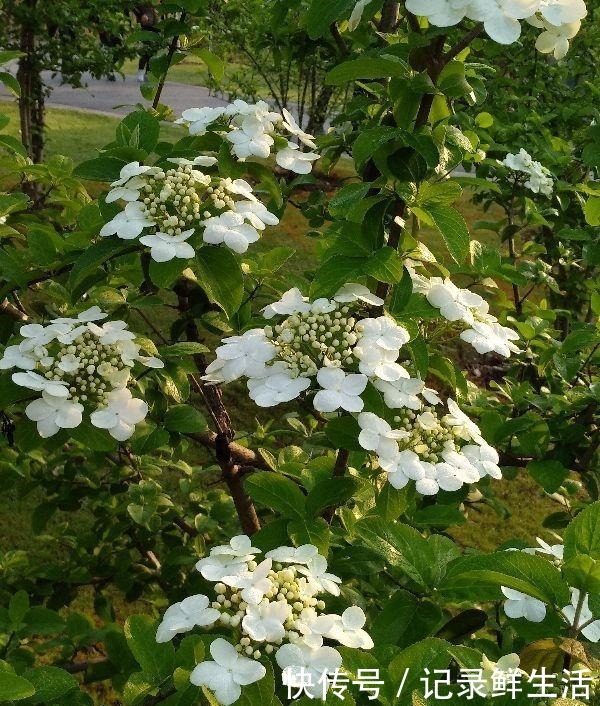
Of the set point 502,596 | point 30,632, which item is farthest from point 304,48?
point 502,596

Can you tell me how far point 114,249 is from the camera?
139 centimetres

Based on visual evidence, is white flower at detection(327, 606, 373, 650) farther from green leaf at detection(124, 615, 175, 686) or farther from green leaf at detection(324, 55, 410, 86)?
green leaf at detection(324, 55, 410, 86)

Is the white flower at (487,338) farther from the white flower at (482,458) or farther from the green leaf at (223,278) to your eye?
the green leaf at (223,278)

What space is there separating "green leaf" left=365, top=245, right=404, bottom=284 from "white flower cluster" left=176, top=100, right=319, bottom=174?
1.28 ft

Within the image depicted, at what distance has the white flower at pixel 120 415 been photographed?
4.27ft

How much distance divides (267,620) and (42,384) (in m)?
0.57

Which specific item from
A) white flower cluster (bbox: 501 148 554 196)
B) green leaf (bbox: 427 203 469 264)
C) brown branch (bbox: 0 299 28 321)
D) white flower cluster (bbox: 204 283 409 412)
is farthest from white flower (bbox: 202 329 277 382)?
white flower cluster (bbox: 501 148 554 196)

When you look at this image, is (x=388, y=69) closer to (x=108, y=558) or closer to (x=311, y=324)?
(x=311, y=324)

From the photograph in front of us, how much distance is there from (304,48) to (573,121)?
158cm

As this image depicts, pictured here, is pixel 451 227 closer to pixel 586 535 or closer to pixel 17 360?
pixel 586 535

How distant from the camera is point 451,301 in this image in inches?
51.7

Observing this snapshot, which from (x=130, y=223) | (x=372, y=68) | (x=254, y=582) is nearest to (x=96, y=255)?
(x=130, y=223)

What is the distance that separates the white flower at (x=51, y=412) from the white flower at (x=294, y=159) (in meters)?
0.66

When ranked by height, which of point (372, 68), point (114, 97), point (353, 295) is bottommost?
point (114, 97)
